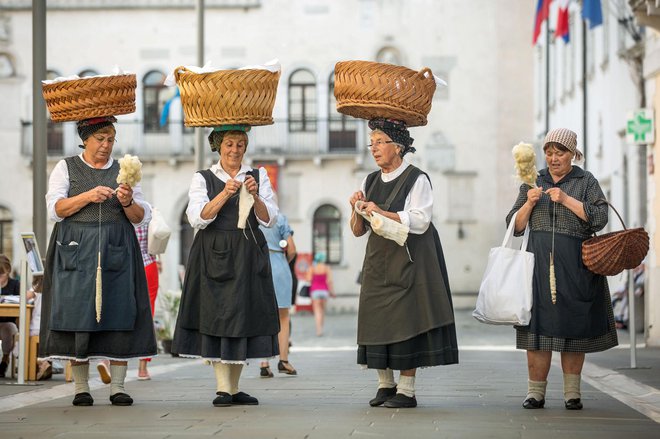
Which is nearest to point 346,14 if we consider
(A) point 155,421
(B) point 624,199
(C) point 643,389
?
(B) point 624,199

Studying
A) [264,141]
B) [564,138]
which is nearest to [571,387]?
[564,138]

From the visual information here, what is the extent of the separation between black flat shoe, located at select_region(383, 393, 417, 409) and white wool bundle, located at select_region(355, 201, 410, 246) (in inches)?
41.3

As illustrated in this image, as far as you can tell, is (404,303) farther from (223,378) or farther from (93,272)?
(93,272)

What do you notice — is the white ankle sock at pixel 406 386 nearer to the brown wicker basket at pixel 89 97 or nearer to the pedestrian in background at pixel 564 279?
the pedestrian in background at pixel 564 279

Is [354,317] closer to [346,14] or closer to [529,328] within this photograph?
[346,14]

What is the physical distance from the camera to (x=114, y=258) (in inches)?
426

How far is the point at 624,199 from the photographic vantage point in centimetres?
3198

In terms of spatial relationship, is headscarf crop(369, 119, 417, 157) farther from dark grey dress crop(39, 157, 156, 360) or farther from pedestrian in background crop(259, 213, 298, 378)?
pedestrian in background crop(259, 213, 298, 378)

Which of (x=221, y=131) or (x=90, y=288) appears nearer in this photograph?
(x=90, y=288)

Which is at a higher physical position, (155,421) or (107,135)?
(107,135)

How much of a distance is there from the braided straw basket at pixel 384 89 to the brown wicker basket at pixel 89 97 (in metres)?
1.57

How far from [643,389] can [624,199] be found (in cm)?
1971

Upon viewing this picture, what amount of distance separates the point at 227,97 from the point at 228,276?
1274 millimetres

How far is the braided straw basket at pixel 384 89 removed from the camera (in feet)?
33.9
